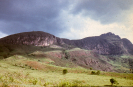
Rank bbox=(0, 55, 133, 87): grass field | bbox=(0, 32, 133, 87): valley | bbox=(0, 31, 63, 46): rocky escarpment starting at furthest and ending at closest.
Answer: bbox=(0, 31, 63, 46): rocky escarpment → bbox=(0, 32, 133, 87): valley → bbox=(0, 55, 133, 87): grass field

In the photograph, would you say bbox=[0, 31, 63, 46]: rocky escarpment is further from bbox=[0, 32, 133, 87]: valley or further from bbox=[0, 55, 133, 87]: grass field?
bbox=[0, 55, 133, 87]: grass field

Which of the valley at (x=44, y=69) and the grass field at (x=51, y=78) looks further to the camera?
the valley at (x=44, y=69)

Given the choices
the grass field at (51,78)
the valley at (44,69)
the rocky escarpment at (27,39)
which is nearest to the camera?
the grass field at (51,78)

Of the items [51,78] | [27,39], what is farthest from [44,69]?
[27,39]

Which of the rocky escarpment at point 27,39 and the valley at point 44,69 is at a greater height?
the rocky escarpment at point 27,39

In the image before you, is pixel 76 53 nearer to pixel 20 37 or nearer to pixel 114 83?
pixel 20 37

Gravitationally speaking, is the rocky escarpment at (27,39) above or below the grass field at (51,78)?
above

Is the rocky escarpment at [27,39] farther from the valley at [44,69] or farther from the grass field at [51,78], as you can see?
the grass field at [51,78]

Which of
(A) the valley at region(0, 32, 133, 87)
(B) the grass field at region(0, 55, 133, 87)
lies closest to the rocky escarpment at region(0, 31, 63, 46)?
(A) the valley at region(0, 32, 133, 87)

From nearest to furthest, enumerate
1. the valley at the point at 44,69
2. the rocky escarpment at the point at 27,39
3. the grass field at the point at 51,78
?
the grass field at the point at 51,78
the valley at the point at 44,69
the rocky escarpment at the point at 27,39

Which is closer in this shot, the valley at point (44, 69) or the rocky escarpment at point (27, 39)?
the valley at point (44, 69)

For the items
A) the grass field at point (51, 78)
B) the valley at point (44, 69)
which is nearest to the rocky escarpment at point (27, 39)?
the valley at point (44, 69)

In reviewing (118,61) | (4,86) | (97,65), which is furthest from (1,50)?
(118,61)

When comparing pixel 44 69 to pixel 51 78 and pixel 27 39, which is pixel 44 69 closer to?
pixel 51 78
